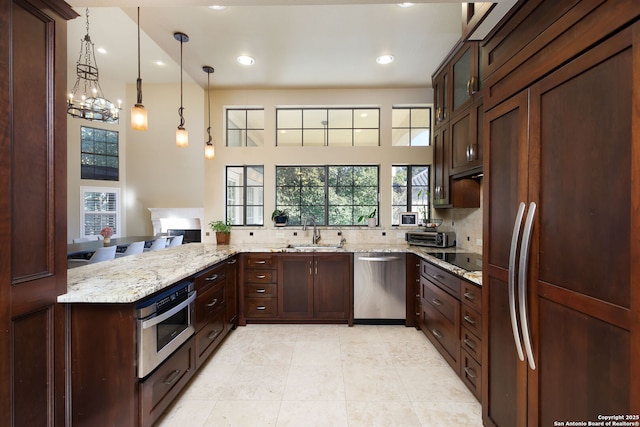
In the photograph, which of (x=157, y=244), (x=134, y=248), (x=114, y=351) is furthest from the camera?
(x=157, y=244)

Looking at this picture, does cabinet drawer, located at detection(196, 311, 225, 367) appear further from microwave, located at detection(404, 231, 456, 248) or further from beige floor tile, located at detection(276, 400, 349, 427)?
microwave, located at detection(404, 231, 456, 248)

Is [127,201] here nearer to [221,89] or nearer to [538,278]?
[221,89]

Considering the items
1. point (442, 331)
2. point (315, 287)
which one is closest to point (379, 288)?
point (315, 287)

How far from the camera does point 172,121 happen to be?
6.80 meters

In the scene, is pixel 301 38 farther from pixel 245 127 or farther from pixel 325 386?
pixel 325 386

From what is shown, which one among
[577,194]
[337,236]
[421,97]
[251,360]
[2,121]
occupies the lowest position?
[251,360]

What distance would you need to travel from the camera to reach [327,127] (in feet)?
13.0

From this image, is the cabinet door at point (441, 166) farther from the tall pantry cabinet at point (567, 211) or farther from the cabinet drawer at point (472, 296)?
the tall pantry cabinet at point (567, 211)

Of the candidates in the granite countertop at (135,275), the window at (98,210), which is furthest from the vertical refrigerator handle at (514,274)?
the window at (98,210)

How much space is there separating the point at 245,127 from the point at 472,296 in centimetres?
355

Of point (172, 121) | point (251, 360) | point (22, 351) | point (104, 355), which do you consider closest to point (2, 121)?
point (22, 351)

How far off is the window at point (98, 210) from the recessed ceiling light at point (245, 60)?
5789 mm

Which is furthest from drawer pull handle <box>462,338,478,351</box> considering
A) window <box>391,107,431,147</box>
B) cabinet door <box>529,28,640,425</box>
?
window <box>391,107,431,147</box>

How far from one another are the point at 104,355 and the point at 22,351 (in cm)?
33
